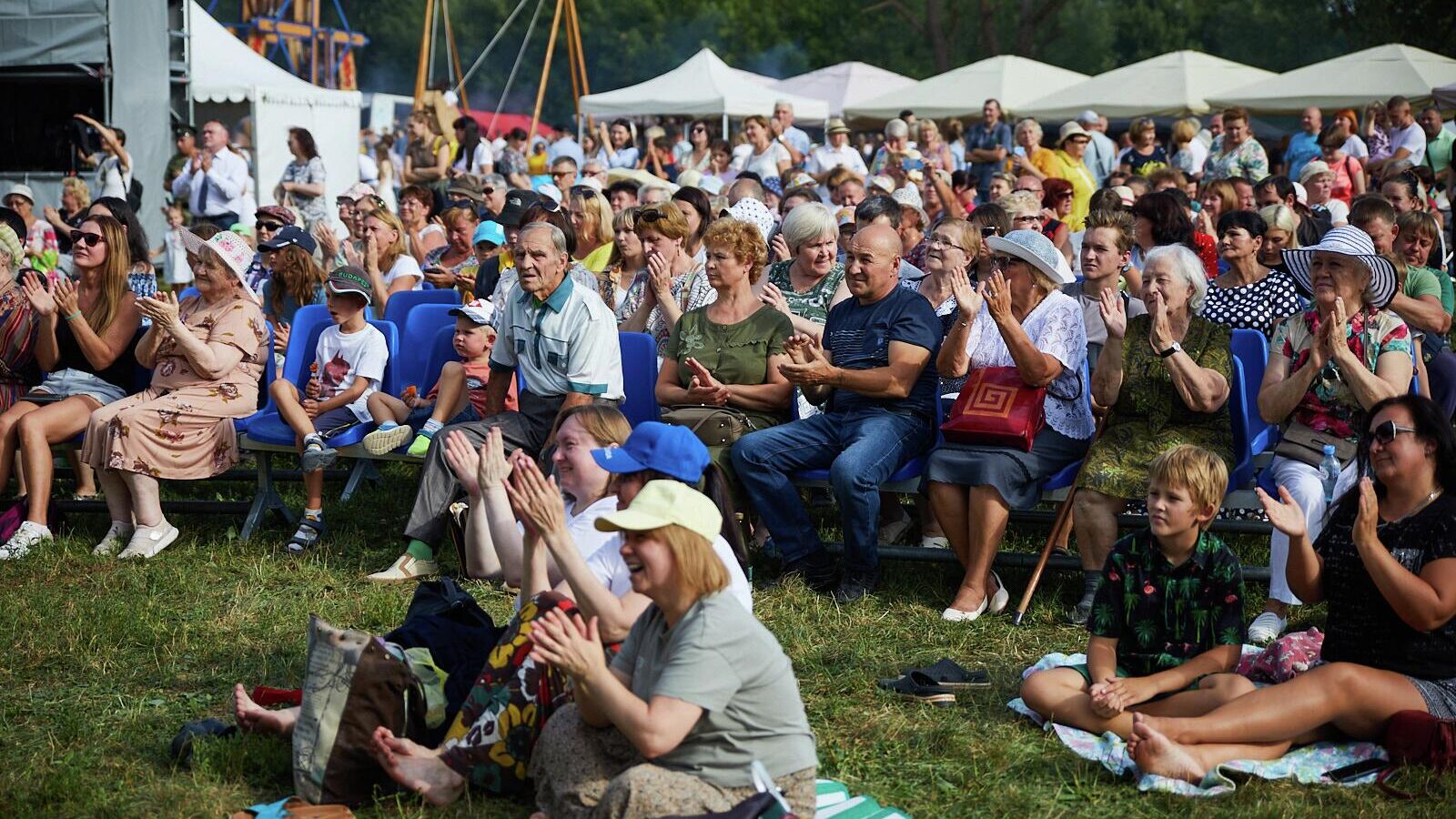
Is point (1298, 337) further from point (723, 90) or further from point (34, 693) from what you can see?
point (723, 90)

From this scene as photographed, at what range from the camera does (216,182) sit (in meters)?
13.5

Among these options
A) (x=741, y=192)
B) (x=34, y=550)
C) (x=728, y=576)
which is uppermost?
(x=741, y=192)

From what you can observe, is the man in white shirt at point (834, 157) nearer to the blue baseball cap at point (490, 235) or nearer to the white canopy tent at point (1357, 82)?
the blue baseball cap at point (490, 235)

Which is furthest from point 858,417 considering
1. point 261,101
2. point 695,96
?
point 695,96

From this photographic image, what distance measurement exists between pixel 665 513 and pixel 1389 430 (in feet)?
7.04

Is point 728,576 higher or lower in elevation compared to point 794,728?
higher

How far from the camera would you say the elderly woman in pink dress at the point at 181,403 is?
23.0ft

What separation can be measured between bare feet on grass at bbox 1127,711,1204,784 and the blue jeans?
2.00 meters

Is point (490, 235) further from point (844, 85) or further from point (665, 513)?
point (844, 85)

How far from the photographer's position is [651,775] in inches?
138

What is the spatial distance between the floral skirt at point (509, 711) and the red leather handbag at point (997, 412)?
2.44 m

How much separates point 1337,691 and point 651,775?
1988mm

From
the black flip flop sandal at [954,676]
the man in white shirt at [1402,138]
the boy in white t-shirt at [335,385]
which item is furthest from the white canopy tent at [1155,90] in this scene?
the black flip flop sandal at [954,676]

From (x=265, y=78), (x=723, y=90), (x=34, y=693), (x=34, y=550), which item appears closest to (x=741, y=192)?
(x=34, y=550)
